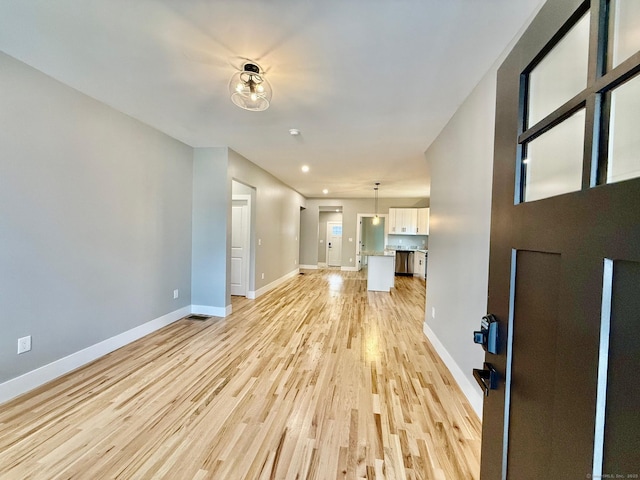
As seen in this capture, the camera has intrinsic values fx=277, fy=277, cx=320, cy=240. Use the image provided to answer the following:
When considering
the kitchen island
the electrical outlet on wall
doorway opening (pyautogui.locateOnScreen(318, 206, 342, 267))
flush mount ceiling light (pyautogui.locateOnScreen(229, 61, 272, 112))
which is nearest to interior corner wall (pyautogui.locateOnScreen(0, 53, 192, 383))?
the electrical outlet on wall

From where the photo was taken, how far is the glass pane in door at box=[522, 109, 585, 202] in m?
0.63

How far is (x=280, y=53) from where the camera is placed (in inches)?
74.1

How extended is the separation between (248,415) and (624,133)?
2290 millimetres

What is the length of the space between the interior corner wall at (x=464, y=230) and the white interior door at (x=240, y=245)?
3.49 m

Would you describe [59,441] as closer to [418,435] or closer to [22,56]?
[418,435]

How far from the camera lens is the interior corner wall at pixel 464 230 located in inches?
78.2

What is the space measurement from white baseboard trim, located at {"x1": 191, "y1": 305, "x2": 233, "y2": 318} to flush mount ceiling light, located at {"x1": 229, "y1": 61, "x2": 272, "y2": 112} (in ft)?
9.92

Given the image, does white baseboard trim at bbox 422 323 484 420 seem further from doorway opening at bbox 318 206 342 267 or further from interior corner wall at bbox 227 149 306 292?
doorway opening at bbox 318 206 342 267

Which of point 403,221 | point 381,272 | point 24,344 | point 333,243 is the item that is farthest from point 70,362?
point 333,243

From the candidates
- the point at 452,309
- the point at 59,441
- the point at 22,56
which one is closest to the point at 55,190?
the point at 22,56

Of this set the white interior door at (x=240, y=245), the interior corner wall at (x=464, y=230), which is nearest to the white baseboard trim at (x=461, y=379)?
the interior corner wall at (x=464, y=230)

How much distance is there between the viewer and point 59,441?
1.68 m

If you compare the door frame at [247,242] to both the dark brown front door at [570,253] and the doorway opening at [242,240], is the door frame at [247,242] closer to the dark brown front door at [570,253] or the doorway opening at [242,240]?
the doorway opening at [242,240]

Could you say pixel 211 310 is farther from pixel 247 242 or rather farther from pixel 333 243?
pixel 333 243
